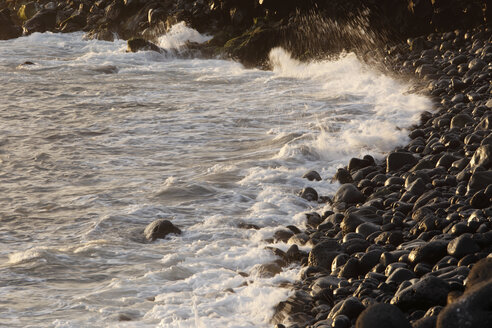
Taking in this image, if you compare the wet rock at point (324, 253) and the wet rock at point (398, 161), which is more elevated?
the wet rock at point (398, 161)

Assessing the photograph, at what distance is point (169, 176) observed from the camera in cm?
811

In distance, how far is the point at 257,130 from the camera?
402 inches

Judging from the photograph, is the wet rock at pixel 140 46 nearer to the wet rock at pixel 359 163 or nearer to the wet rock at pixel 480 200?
the wet rock at pixel 359 163

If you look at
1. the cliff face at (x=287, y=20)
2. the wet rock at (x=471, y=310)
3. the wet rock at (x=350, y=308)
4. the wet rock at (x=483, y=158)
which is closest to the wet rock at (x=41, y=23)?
the cliff face at (x=287, y=20)

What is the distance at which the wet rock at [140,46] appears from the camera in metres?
18.6

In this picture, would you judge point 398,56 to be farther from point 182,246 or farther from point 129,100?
point 182,246

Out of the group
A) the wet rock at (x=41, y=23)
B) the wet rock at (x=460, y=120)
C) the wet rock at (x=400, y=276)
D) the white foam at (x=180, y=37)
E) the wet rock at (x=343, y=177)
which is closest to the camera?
the wet rock at (x=400, y=276)

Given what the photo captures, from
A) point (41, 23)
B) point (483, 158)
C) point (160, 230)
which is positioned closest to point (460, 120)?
point (483, 158)

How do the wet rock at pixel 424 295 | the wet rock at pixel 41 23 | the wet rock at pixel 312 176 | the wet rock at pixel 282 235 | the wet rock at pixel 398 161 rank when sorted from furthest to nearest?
the wet rock at pixel 41 23, the wet rock at pixel 312 176, the wet rock at pixel 398 161, the wet rock at pixel 282 235, the wet rock at pixel 424 295

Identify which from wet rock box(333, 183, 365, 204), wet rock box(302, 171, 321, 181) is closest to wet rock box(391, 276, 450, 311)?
wet rock box(333, 183, 365, 204)

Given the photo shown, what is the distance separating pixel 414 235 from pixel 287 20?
11.7 meters

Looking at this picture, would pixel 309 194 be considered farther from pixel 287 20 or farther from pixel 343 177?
pixel 287 20

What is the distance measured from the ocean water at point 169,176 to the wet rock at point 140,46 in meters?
2.60

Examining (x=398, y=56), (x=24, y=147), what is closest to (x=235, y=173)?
(x=24, y=147)
